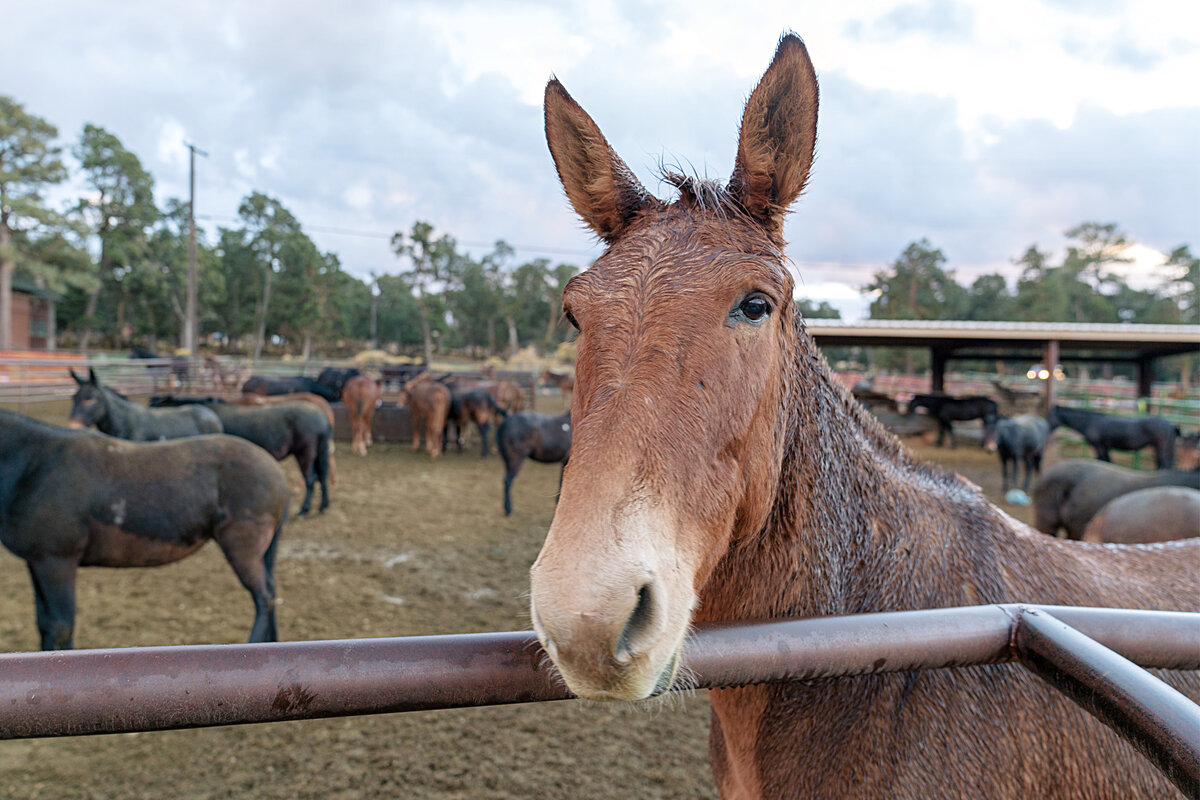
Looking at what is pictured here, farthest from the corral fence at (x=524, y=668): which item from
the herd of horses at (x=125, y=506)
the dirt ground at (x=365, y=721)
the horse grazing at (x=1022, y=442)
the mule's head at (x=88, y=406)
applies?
the horse grazing at (x=1022, y=442)

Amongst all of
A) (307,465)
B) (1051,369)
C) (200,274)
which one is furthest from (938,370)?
(200,274)

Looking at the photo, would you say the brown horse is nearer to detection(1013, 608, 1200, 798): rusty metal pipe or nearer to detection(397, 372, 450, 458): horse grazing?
detection(1013, 608, 1200, 798): rusty metal pipe

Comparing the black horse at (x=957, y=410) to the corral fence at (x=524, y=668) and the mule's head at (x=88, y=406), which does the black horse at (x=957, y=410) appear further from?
the mule's head at (x=88, y=406)

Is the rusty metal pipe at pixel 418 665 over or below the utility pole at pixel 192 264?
below

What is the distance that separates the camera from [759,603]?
141 centimetres

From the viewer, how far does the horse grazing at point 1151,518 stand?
14.8 ft

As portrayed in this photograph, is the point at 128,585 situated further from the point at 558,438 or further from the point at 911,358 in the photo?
the point at 911,358

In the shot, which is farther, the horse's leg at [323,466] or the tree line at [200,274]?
the tree line at [200,274]

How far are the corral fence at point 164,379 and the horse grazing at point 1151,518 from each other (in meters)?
15.0

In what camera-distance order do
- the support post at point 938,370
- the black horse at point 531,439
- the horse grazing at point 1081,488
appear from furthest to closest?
1. the support post at point 938,370
2. the black horse at point 531,439
3. the horse grazing at point 1081,488

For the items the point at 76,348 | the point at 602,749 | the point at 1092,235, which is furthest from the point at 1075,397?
the point at 76,348

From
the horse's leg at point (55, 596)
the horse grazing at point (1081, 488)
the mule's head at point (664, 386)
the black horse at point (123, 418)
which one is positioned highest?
the mule's head at point (664, 386)

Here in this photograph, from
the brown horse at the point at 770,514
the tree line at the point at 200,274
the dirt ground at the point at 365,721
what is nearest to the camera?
the brown horse at the point at 770,514

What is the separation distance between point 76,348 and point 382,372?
35.3 metres
